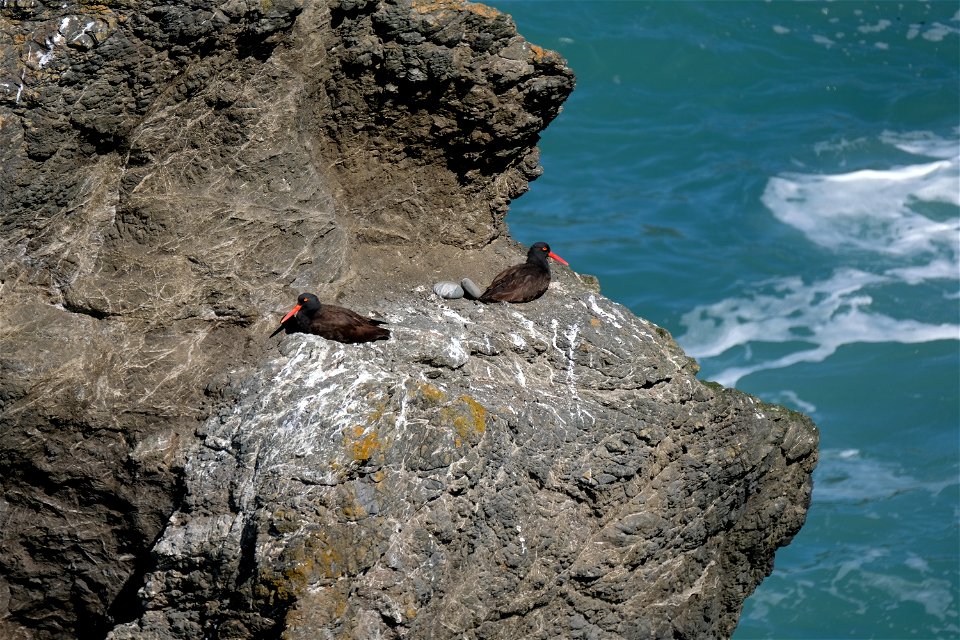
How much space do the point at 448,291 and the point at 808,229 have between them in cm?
1530

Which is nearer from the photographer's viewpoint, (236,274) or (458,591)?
(458,591)

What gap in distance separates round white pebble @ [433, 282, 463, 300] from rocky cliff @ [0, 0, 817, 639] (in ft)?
0.29

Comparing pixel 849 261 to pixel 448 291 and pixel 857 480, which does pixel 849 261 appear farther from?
pixel 448 291

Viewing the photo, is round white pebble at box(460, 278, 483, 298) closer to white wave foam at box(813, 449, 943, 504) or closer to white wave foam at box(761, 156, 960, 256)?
white wave foam at box(813, 449, 943, 504)

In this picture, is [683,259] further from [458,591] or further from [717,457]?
[458,591]

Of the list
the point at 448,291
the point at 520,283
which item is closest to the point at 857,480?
the point at 520,283

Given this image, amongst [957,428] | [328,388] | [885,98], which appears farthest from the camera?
[885,98]

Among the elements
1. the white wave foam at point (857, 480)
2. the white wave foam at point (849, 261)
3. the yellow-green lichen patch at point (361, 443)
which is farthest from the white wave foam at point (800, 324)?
the yellow-green lichen patch at point (361, 443)

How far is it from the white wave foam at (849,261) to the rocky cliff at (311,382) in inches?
419

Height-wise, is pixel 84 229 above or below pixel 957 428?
above

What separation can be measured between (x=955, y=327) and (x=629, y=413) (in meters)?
13.6

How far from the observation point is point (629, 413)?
864cm

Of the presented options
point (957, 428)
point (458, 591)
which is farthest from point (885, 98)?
point (458, 591)

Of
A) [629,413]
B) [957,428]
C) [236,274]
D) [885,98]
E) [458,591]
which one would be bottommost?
[957,428]
